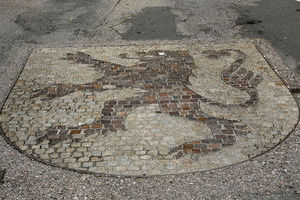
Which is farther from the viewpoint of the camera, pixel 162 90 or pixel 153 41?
pixel 153 41

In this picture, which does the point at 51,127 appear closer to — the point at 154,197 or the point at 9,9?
the point at 154,197

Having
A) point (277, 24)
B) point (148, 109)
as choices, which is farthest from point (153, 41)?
point (277, 24)

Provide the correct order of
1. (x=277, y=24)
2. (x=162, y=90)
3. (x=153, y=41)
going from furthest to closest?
(x=277, y=24) → (x=153, y=41) → (x=162, y=90)

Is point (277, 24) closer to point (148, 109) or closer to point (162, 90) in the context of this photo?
point (162, 90)

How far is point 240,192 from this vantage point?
486 cm

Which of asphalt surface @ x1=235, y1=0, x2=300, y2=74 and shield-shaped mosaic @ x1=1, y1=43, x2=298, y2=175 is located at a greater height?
shield-shaped mosaic @ x1=1, y1=43, x2=298, y2=175

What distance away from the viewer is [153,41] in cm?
956

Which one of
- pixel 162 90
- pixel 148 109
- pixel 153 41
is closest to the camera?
pixel 148 109

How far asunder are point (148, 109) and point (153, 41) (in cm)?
338

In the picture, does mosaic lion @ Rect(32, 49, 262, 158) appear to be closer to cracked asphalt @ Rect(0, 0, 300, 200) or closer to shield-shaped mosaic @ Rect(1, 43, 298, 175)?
shield-shaped mosaic @ Rect(1, 43, 298, 175)

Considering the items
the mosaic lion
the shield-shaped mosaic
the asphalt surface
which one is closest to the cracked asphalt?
the asphalt surface

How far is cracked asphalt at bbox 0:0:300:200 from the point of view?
4934 mm

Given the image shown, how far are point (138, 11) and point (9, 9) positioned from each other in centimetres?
445

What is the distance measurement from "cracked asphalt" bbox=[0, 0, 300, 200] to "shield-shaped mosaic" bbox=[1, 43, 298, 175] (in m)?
0.22
